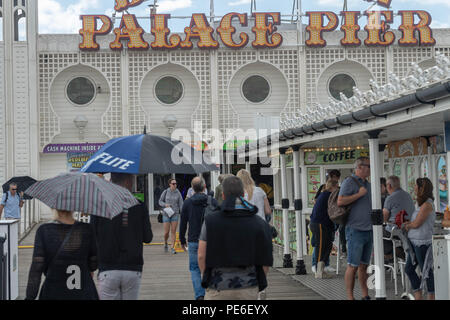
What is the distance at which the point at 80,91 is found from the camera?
28.2m

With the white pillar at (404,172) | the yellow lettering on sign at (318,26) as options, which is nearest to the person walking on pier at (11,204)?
the white pillar at (404,172)

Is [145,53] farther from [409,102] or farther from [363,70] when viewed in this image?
[409,102]

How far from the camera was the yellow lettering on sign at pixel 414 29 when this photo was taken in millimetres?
28062

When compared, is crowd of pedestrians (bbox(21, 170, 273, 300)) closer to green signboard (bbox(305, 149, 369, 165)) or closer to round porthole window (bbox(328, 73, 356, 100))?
green signboard (bbox(305, 149, 369, 165))

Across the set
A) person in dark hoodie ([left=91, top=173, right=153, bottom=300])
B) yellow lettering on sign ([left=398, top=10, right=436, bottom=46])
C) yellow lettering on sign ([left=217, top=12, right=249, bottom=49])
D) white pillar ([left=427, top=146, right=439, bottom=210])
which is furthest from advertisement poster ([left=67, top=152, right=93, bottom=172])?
person in dark hoodie ([left=91, top=173, right=153, bottom=300])

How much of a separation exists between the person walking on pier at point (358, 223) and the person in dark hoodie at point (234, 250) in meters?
3.32

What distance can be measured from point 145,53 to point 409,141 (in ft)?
57.4

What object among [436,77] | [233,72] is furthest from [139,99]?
[436,77]

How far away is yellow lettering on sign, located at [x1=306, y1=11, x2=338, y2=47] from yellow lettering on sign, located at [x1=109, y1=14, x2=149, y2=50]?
721 cm

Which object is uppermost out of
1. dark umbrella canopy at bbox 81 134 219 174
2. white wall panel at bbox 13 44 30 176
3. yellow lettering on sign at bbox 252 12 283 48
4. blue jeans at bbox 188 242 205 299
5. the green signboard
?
yellow lettering on sign at bbox 252 12 283 48

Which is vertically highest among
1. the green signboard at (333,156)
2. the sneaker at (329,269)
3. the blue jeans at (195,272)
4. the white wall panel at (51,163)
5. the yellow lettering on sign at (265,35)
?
the yellow lettering on sign at (265,35)

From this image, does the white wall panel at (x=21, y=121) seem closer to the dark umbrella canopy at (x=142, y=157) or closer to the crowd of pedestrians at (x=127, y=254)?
the dark umbrella canopy at (x=142, y=157)

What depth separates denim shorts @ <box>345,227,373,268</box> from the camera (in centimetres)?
841

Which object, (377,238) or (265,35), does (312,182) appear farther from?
(265,35)
